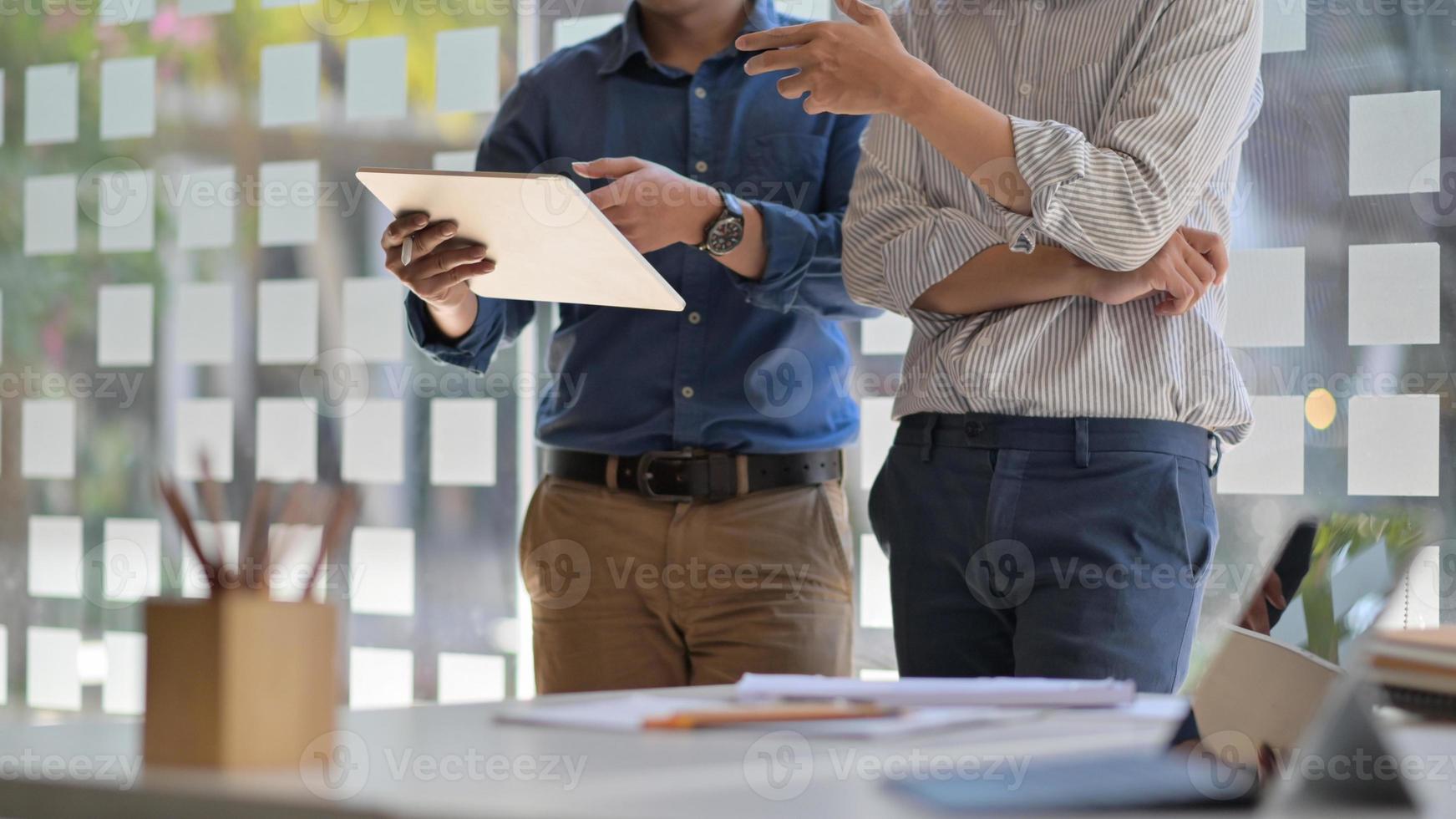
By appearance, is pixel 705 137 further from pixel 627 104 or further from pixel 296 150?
pixel 296 150

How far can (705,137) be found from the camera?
2.21 meters

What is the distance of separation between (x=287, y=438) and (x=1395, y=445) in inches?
101

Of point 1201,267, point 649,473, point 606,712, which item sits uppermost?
point 1201,267

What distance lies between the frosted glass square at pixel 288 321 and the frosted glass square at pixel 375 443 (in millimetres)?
225

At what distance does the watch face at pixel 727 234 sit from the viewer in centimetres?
197

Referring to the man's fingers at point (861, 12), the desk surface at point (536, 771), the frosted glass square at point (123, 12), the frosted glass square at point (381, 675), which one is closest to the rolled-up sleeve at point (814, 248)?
the man's fingers at point (861, 12)

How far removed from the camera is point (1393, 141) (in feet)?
7.62

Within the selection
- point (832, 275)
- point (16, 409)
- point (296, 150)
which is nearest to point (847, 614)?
point (832, 275)

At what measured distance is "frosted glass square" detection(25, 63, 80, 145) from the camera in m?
3.62

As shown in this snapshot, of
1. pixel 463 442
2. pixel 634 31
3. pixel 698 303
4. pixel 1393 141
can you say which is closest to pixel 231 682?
pixel 698 303

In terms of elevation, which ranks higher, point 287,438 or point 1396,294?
point 1396,294

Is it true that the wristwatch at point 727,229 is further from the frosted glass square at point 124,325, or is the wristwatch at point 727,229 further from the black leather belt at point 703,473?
the frosted glass square at point 124,325

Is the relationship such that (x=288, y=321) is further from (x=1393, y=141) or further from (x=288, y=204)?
(x=1393, y=141)

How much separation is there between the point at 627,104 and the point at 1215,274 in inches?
42.2
